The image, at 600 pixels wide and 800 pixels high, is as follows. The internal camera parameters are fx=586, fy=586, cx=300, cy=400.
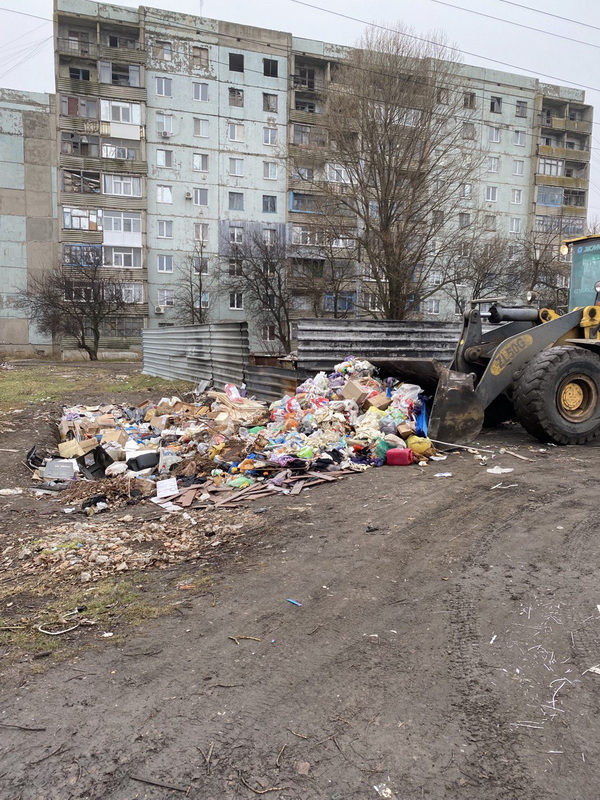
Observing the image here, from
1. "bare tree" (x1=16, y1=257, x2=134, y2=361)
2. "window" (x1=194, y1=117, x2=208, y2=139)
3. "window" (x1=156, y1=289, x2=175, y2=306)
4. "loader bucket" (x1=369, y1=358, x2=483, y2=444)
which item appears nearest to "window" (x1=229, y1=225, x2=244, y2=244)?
"window" (x1=156, y1=289, x2=175, y2=306)

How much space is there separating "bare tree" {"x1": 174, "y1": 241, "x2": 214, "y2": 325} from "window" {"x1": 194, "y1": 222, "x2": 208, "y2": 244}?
1.18 ft

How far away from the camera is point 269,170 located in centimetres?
4047

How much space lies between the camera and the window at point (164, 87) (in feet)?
125

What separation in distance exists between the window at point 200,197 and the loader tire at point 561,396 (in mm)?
35867

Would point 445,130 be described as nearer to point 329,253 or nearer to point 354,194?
point 354,194

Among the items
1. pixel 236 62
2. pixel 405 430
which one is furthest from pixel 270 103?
pixel 405 430

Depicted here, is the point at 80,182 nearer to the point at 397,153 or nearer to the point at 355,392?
the point at 397,153

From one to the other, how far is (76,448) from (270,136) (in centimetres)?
3750

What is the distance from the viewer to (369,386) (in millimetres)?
8961

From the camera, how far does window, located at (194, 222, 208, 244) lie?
39.8 meters

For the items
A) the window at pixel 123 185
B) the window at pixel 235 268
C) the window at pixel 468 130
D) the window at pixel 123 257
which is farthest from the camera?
the window at pixel 123 257

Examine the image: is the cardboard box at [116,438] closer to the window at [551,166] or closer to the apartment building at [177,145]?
the apartment building at [177,145]

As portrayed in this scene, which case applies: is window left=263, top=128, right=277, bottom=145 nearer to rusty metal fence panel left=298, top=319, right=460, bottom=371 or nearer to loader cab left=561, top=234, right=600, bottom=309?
rusty metal fence panel left=298, top=319, right=460, bottom=371

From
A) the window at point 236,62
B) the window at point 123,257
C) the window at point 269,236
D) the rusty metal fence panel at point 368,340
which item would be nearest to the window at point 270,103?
the window at point 236,62
